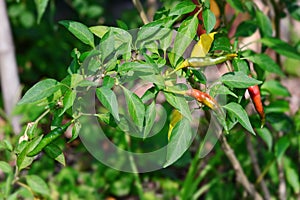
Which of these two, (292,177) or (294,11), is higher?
(294,11)

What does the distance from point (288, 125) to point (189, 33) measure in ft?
2.70

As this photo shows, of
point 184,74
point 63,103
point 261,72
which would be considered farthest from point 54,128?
point 261,72

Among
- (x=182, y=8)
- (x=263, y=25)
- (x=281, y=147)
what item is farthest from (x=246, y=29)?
(x=182, y=8)

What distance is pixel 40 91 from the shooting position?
1155mm

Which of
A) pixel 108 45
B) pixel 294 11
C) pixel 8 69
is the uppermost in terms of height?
pixel 108 45

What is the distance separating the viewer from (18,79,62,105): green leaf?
1.14m

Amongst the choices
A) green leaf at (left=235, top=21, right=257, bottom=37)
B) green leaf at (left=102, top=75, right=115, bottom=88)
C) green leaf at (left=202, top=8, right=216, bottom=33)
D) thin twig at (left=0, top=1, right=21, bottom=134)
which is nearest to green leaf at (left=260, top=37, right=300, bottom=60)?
green leaf at (left=235, top=21, right=257, bottom=37)

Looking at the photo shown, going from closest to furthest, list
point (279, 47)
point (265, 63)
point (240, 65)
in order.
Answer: point (240, 65), point (265, 63), point (279, 47)

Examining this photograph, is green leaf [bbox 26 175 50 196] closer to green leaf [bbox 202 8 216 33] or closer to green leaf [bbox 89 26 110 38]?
green leaf [bbox 89 26 110 38]

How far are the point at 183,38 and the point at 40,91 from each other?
1.07 ft

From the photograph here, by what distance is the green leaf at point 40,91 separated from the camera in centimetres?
114

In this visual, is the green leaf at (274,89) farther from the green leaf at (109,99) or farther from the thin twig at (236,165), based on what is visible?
the green leaf at (109,99)

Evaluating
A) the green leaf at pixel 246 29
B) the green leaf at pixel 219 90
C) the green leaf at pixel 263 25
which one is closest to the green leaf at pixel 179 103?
the green leaf at pixel 219 90

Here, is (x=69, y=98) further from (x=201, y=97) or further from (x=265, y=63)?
(x=265, y=63)
